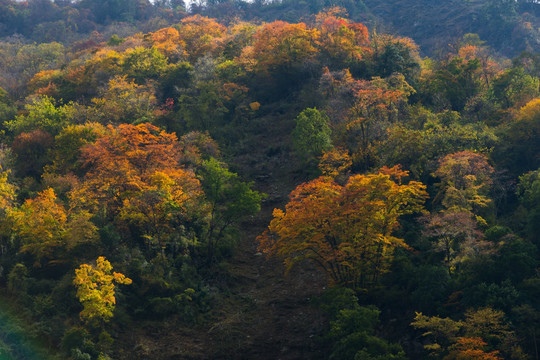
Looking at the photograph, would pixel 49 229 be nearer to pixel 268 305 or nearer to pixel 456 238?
pixel 268 305

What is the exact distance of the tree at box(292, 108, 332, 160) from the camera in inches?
1606

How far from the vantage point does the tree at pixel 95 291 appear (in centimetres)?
2516

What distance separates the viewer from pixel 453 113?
41906 millimetres

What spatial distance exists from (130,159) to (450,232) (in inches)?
892

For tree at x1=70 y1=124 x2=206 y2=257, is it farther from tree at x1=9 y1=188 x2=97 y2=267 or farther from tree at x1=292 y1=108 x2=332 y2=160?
tree at x1=292 y1=108 x2=332 y2=160

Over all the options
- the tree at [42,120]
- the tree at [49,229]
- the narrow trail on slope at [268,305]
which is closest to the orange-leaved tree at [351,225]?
the narrow trail on slope at [268,305]

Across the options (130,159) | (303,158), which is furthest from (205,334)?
(303,158)

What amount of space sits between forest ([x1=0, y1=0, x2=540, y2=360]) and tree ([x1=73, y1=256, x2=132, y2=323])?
4.5 inches

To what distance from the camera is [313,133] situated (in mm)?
41062

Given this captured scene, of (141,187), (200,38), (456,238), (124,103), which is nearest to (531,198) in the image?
(456,238)

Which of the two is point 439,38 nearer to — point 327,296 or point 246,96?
point 246,96

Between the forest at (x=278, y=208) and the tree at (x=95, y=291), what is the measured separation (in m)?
0.11

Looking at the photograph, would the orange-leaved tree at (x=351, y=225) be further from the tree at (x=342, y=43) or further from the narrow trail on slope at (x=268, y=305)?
the tree at (x=342, y=43)

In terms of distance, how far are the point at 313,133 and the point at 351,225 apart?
15.8 m
